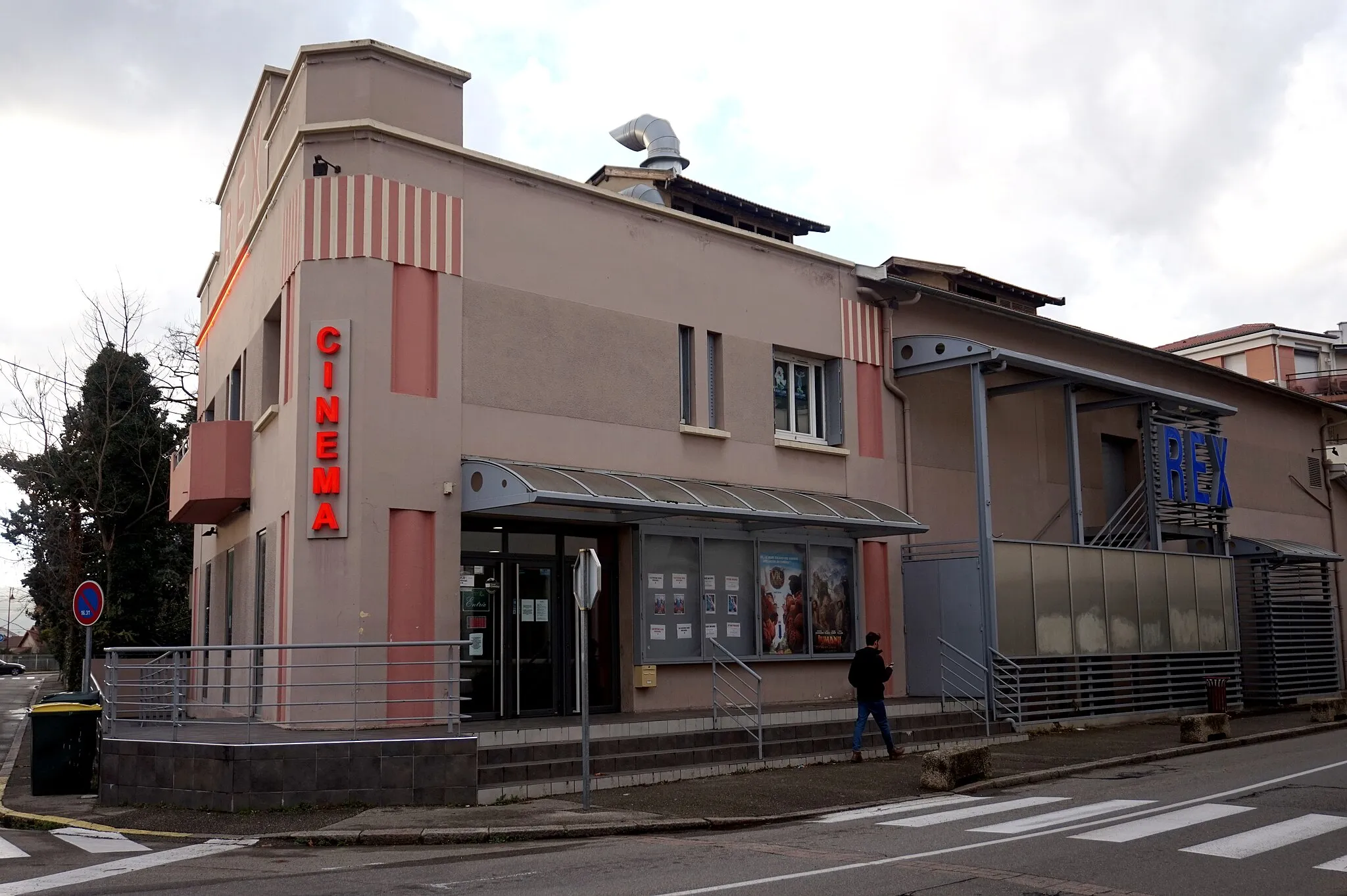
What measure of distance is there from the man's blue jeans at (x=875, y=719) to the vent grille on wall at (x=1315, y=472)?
2238 cm

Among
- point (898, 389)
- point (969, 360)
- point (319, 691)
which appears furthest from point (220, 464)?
point (969, 360)

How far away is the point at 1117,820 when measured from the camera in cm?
1100

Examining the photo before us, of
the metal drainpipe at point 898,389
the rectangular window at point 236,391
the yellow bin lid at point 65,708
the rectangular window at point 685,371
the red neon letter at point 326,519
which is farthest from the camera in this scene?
the metal drainpipe at point 898,389

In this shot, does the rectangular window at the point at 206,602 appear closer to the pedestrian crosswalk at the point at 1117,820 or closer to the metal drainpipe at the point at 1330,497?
the pedestrian crosswalk at the point at 1117,820

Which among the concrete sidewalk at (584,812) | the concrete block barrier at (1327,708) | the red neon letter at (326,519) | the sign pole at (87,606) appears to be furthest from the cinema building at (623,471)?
the concrete block barrier at (1327,708)

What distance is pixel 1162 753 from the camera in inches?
660

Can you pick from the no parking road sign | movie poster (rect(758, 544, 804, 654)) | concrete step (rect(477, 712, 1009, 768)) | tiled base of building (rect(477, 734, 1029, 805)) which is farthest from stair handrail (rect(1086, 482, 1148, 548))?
the no parking road sign

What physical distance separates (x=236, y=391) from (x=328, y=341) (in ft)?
20.5

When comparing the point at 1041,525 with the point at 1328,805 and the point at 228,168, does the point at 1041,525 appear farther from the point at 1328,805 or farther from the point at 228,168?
the point at 228,168

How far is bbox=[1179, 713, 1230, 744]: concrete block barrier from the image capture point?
17.9m

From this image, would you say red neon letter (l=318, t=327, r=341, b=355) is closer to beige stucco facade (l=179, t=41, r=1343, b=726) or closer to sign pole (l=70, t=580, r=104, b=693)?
beige stucco facade (l=179, t=41, r=1343, b=726)

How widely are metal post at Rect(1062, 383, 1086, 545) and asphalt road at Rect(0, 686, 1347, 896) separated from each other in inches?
408

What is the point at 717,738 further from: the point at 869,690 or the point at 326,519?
the point at 326,519

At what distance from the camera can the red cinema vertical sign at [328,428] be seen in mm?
15008
